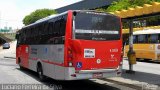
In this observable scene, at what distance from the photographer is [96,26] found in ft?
40.9

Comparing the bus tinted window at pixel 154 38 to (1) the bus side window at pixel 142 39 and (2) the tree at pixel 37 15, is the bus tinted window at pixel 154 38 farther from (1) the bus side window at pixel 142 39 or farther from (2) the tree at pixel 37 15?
(2) the tree at pixel 37 15

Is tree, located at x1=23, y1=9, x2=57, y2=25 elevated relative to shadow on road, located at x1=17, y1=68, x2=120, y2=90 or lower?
elevated

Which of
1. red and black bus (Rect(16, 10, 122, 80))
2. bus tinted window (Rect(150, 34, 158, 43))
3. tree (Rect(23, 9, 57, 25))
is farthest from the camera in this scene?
tree (Rect(23, 9, 57, 25))

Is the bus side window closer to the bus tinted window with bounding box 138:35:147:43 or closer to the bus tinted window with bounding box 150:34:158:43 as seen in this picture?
the bus tinted window with bounding box 138:35:147:43

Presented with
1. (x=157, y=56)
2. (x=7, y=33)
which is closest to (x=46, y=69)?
(x=157, y=56)

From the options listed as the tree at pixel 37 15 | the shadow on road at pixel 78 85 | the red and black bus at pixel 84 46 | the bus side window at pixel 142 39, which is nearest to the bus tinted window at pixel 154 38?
the bus side window at pixel 142 39

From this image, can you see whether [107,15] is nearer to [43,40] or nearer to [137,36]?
[43,40]

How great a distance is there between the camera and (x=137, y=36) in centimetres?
3117

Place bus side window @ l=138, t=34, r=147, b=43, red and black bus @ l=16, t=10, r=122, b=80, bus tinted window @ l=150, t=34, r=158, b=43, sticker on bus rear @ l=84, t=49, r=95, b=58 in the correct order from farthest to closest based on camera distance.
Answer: bus side window @ l=138, t=34, r=147, b=43 → bus tinted window @ l=150, t=34, r=158, b=43 → sticker on bus rear @ l=84, t=49, r=95, b=58 → red and black bus @ l=16, t=10, r=122, b=80

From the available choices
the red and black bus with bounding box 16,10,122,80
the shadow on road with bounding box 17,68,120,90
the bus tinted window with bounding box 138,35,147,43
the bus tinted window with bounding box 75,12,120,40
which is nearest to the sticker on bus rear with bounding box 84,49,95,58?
the red and black bus with bounding box 16,10,122,80

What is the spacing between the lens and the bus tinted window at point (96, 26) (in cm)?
1212

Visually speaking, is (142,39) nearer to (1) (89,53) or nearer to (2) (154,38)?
(2) (154,38)

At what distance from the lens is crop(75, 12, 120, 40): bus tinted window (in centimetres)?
1212

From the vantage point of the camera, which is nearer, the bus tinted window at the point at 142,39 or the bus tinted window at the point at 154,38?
the bus tinted window at the point at 154,38
